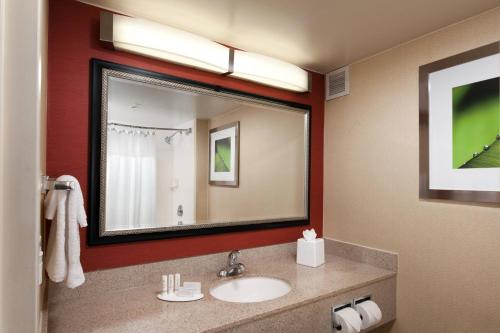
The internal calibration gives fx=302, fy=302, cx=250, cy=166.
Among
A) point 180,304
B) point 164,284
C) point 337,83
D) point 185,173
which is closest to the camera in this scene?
point 180,304

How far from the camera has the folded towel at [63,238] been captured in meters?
1.04

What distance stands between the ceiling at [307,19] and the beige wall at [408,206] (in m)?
0.14

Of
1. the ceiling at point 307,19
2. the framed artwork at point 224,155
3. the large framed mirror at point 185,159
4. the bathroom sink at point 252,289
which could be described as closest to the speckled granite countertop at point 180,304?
the bathroom sink at point 252,289

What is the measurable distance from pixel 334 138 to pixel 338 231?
26.4 inches

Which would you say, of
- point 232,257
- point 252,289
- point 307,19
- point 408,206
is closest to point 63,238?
point 232,257

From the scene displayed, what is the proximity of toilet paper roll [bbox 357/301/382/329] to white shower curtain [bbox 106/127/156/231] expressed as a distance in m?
1.18

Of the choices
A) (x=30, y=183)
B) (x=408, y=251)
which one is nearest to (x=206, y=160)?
(x=30, y=183)

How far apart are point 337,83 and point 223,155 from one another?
1.03m

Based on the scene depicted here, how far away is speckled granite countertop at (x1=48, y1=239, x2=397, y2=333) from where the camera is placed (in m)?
1.13

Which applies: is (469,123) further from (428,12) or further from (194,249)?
(194,249)

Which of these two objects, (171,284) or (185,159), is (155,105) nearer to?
(185,159)

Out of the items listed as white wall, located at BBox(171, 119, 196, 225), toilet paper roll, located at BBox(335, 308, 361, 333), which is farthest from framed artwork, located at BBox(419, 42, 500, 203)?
white wall, located at BBox(171, 119, 196, 225)

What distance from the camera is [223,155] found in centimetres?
179

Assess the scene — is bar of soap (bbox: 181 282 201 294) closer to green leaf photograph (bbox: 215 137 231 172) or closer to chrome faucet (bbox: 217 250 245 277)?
chrome faucet (bbox: 217 250 245 277)
